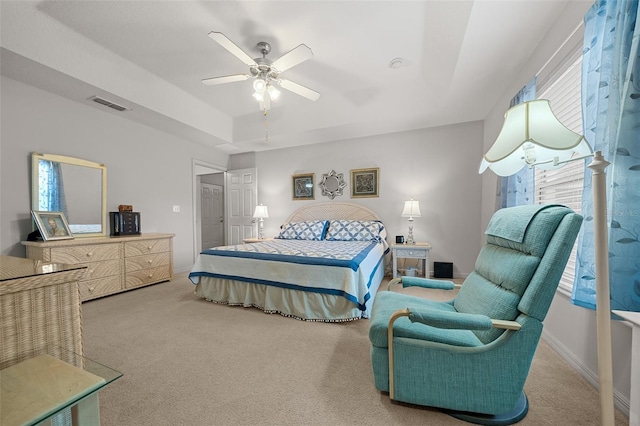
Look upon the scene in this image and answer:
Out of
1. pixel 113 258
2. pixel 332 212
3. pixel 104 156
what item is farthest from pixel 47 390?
pixel 332 212

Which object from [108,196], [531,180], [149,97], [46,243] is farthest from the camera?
[108,196]

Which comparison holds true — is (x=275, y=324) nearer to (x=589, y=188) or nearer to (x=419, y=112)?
(x=589, y=188)

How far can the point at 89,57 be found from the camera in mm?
2545

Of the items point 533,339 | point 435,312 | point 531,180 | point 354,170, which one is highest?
point 354,170

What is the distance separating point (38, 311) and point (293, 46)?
280cm

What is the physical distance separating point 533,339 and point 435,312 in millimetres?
455

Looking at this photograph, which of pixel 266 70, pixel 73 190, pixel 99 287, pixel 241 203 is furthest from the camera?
pixel 241 203

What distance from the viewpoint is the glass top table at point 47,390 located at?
0.59 metres

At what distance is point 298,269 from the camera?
2412 mm

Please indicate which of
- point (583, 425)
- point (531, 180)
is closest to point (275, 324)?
point (583, 425)

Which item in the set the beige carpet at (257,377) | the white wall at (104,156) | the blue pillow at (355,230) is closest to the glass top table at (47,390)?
the beige carpet at (257,377)

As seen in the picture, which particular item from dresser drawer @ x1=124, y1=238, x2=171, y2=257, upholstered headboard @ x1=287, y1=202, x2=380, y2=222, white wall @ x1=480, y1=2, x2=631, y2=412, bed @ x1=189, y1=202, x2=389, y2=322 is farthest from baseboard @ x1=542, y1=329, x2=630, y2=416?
dresser drawer @ x1=124, y1=238, x2=171, y2=257

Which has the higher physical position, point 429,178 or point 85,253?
point 429,178

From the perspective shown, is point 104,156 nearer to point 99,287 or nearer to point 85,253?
point 85,253
